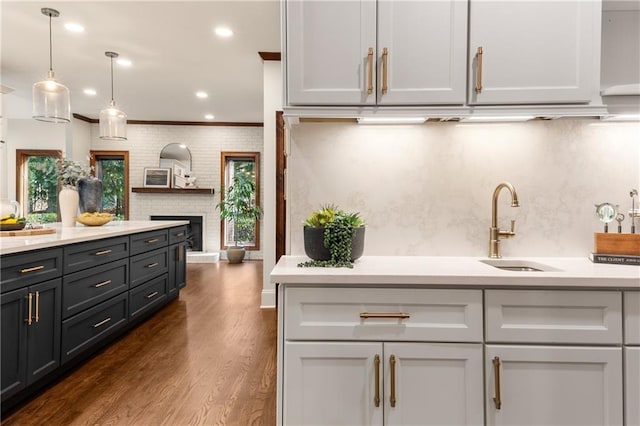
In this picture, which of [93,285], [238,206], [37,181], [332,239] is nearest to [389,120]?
[332,239]

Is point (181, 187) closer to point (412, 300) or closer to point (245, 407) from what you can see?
point (245, 407)

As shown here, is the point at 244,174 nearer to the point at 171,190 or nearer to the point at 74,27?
the point at 171,190

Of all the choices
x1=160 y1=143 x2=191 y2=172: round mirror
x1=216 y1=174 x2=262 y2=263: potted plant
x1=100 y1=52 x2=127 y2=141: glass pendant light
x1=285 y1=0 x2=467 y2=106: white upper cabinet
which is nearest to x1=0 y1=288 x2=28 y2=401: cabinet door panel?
x1=285 y1=0 x2=467 y2=106: white upper cabinet

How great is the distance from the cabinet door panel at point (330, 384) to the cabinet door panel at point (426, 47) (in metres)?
1.04

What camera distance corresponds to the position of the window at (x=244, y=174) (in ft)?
25.7

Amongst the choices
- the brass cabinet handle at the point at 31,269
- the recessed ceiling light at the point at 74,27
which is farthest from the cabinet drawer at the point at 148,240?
the recessed ceiling light at the point at 74,27

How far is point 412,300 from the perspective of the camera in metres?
1.38

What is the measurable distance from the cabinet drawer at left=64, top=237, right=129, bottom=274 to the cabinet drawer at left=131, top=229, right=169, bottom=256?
14 centimetres

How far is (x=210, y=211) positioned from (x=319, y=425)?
6858 mm

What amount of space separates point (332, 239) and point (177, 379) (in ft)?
5.27

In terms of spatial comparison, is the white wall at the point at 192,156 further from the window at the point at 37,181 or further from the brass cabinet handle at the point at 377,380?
the brass cabinet handle at the point at 377,380

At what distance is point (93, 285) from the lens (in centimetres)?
268

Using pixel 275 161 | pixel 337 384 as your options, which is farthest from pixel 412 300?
pixel 275 161

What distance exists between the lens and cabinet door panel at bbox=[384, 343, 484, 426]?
1362 mm
